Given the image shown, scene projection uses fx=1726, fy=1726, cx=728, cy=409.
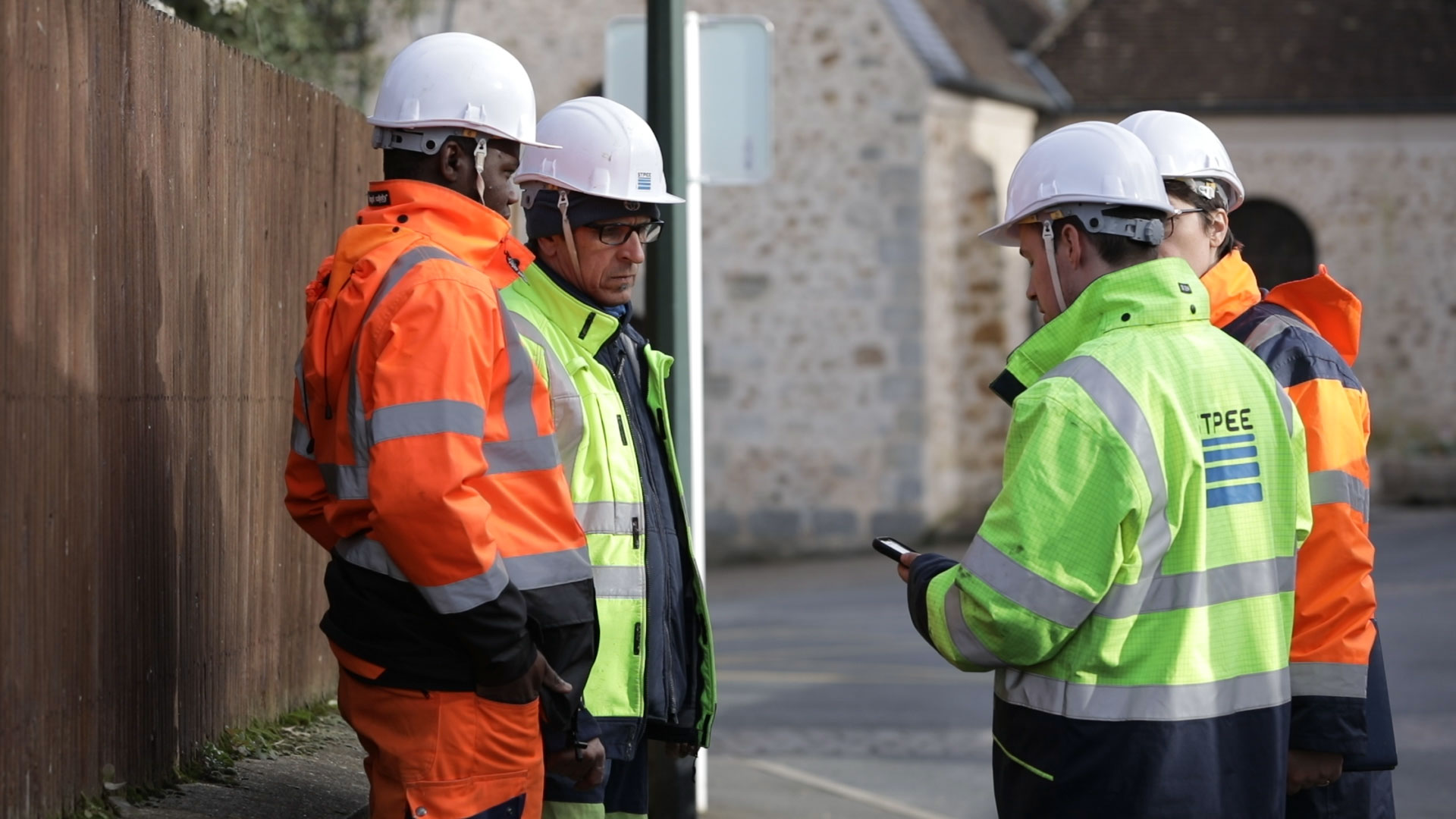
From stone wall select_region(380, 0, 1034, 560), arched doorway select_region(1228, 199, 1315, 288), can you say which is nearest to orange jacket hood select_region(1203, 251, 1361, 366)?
stone wall select_region(380, 0, 1034, 560)

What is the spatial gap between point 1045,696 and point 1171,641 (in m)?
0.24

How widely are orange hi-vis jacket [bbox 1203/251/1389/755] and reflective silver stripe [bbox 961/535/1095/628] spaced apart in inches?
27.0

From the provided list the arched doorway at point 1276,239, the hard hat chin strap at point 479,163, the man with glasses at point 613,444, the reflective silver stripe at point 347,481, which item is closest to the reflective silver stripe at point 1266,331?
the man with glasses at point 613,444

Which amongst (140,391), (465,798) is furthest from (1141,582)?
(140,391)

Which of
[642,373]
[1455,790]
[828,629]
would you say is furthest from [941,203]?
[642,373]

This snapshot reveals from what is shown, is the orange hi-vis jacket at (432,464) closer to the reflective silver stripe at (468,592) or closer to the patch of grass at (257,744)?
the reflective silver stripe at (468,592)

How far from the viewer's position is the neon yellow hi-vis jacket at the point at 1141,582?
2992 mm

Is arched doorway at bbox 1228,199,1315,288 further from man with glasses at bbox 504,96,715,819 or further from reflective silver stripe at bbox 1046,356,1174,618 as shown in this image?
reflective silver stripe at bbox 1046,356,1174,618

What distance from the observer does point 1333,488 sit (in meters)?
3.52

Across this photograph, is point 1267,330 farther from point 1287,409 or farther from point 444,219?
point 444,219

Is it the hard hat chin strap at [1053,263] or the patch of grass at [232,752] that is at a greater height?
the hard hat chin strap at [1053,263]

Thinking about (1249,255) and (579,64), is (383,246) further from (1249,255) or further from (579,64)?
(1249,255)

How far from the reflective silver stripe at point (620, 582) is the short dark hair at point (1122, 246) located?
1135 millimetres

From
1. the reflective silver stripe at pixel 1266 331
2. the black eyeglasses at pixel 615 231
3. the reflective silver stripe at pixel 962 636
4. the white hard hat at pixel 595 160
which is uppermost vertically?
the white hard hat at pixel 595 160
